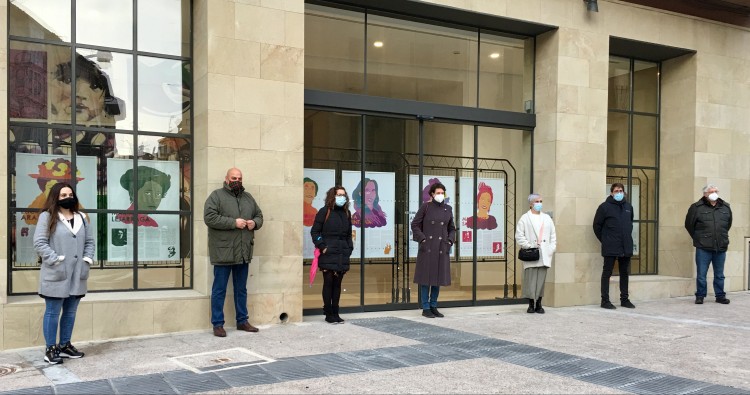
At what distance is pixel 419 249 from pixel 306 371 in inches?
147

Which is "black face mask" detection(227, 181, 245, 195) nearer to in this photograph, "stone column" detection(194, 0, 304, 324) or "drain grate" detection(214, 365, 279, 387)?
"stone column" detection(194, 0, 304, 324)

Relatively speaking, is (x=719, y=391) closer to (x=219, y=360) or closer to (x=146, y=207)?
(x=219, y=360)

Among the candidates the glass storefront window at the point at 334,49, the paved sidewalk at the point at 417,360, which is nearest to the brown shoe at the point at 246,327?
the paved sidewalk at the point at 417,360

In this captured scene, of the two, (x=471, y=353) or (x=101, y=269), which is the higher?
(x=101, y=269)

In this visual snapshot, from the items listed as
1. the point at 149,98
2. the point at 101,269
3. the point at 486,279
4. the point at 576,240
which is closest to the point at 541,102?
the point at 576,240

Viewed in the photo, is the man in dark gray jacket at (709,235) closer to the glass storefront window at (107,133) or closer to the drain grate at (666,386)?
the drain grate at (666,386)

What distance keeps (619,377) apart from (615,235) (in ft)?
16.1

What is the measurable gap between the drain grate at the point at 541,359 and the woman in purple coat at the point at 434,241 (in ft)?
8.49

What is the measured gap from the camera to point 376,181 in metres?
9.61

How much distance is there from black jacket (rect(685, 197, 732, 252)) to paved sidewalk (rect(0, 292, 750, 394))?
2.28 metres

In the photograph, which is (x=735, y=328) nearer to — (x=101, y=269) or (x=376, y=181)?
(x=376, y=181)

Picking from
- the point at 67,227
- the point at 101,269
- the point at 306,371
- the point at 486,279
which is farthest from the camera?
the point at 486,279

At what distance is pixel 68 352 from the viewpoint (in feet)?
20.9

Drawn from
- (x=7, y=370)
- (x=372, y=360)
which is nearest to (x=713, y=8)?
(x=372, y=360)
